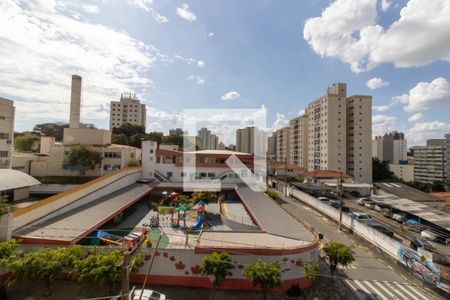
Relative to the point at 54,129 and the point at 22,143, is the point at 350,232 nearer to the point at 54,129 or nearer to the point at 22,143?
the point at 22,143

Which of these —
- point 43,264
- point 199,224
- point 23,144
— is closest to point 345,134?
point 199,224

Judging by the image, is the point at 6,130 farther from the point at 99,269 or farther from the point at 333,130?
the point at 333,130

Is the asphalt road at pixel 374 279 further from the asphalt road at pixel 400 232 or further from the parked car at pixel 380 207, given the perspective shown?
the parked car at pixel 380 207

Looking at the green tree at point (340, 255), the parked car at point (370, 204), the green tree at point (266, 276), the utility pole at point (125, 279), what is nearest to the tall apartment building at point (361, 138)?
the parked car at point (370, 204)

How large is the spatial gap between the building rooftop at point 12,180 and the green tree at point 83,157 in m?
5.50

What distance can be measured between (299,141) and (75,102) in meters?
53.3

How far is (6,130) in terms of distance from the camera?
2339cm

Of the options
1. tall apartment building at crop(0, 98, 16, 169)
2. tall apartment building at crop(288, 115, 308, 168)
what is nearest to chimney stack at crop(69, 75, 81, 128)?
tall apartment building at crop(0, 98, 16, 169)

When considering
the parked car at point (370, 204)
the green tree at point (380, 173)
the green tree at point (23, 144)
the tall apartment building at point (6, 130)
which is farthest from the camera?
the green tree at point (380, 173)

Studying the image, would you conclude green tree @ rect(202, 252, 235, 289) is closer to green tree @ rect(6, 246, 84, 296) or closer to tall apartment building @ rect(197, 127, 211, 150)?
green tree @ rect(6, 246, 84, 296)

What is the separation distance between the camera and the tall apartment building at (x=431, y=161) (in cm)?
7856

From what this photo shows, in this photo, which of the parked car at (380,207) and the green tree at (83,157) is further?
the parked car at (380,207)

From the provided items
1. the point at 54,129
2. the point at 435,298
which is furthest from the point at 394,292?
the point at 54,129

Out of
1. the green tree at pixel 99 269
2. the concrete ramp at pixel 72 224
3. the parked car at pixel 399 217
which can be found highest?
the concrete ramp at pixel 72 224
